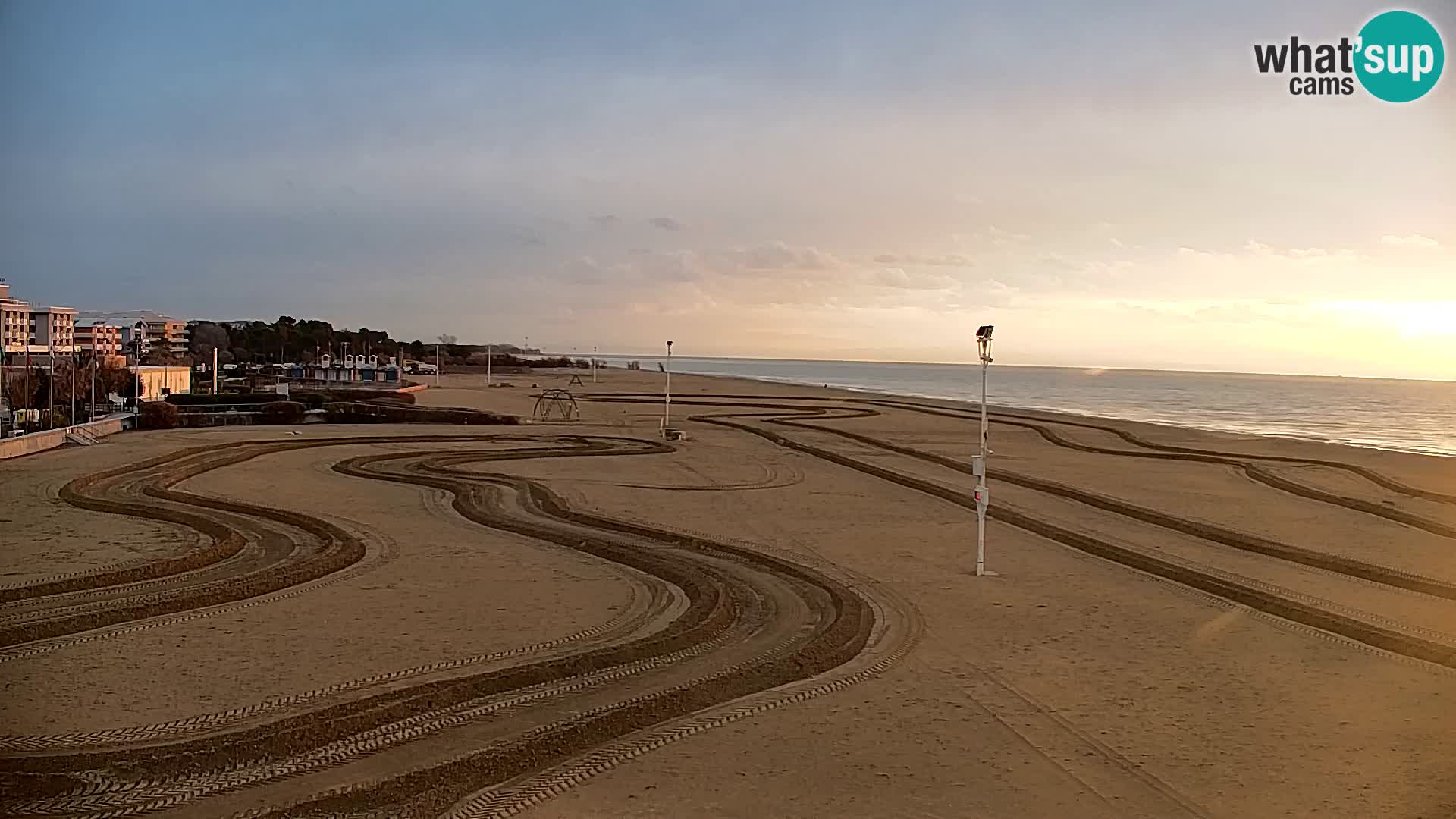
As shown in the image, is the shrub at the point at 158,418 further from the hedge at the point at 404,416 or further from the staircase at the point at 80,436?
the hedge at the point at 404,416

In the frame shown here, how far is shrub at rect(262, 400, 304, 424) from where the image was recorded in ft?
131

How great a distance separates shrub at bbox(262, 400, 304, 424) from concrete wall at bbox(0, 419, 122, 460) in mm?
8038

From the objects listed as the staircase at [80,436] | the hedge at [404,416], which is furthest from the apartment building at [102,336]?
the staircase at [80,436]

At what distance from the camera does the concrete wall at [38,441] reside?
975 inches

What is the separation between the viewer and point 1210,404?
76438 mm

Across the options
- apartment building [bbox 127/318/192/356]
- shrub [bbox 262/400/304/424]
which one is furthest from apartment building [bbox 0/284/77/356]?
apartment building [bbox 127/318/192/356]

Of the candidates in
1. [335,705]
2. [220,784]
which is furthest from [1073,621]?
[220,784]

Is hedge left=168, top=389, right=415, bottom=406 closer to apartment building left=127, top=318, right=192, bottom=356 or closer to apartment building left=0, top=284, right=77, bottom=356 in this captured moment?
apartment building left=0, top=284, right=77, bottom=356

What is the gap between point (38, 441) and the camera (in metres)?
26.7

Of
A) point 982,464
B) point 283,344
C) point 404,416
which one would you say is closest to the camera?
point 982,464

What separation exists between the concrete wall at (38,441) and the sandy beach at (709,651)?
2.89m

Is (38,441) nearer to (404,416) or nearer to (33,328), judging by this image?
(404,416)

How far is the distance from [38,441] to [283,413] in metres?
13.6

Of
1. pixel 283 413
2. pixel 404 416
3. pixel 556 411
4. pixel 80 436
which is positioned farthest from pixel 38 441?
pixel 556 411
